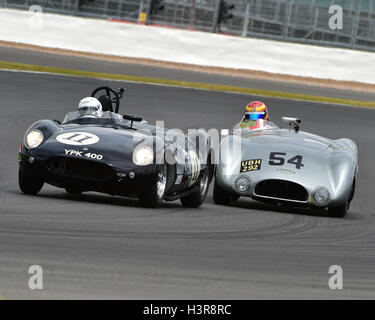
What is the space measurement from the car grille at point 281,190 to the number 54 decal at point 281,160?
173 mm

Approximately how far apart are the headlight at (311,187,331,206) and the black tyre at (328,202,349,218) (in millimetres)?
210

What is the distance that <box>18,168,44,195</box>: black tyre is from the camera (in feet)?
25.6

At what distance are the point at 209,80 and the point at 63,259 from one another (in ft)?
52.8

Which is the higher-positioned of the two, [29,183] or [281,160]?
[281,160]

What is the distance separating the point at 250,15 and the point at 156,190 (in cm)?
1597

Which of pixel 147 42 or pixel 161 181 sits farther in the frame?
pixel 147 42

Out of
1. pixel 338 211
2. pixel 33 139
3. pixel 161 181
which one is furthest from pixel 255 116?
pixel 33 139

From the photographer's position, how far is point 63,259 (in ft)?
17.1

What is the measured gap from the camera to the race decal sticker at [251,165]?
886cm

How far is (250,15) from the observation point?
76.0 feet

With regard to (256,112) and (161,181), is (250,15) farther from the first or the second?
(161,181)

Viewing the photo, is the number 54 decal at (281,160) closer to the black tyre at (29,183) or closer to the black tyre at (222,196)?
the black tyre at (222,196)

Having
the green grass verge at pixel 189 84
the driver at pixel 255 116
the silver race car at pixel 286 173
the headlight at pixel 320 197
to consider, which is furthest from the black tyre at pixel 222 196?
the green grass verge at pixel 189 84
